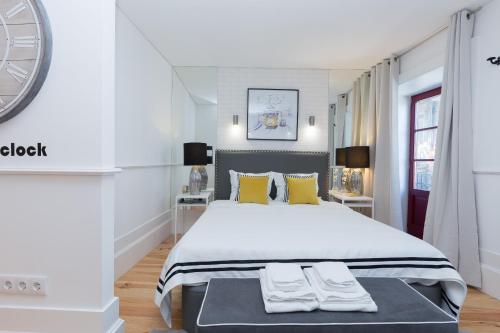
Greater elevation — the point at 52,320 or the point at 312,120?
the point at 312,120

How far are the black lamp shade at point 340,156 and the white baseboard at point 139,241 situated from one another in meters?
2.73

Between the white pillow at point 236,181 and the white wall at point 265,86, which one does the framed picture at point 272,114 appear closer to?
the white wall at point 265,86

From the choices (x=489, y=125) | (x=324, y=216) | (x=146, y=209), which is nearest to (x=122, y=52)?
(x=146, y=209)

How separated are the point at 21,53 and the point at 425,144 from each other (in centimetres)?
458

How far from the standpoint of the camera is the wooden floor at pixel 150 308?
7.50ft

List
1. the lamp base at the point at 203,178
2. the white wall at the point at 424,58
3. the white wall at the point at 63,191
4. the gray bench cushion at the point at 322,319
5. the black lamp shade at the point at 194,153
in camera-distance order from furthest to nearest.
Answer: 1. the lamp base at the point at 203,178
2. the black lamp shade at the point at 194,153
3. the white wall at the point at 424,58
4. the white wall at the point at 63,191
5. the gray bench cushion at the point at 322,319

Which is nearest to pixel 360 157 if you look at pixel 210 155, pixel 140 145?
pixel 210 155

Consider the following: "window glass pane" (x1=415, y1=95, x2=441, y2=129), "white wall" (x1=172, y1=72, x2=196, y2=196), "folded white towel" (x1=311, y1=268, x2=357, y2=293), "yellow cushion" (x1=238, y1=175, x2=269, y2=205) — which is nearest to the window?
"window glass pane" (x1=415, y1=95, x2=441, y2=129)

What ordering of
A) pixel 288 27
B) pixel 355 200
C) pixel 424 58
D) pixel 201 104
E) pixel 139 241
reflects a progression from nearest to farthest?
pixel 288 27
pixel 139 241
pixel 424 58
pixel 355 200
pixel 201 104

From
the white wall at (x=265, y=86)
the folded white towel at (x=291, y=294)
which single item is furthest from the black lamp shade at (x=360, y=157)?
the folded white towel at (x=291, y=294)

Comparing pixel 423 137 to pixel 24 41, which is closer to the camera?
pixel 24 41

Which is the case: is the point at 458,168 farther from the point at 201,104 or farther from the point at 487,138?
the point at 201,104

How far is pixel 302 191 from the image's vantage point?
4164 mm

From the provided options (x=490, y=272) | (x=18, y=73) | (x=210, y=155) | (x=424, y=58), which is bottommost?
(x=490, y=272)
